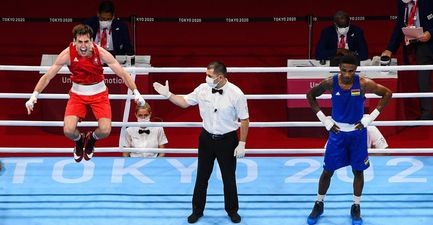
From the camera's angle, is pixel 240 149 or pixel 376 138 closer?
pixel 240 149

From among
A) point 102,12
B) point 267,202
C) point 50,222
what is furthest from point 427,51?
point 50,222

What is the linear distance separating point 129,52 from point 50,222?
3.26 meters

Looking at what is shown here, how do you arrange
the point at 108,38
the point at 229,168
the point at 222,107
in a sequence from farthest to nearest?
the point at 108,38 → the point at 229,168 → the point at 222,107

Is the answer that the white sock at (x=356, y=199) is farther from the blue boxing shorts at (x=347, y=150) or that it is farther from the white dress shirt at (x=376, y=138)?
the white dress shirt at (x=376, y=138)

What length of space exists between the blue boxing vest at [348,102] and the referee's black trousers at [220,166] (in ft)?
2.99

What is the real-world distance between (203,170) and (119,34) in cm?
331

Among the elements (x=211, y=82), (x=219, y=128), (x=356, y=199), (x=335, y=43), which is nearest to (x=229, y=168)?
(x=219, y=128)

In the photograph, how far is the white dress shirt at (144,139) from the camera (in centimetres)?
823

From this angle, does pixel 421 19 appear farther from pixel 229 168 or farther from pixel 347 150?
pixel 229 168

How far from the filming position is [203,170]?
668 cm

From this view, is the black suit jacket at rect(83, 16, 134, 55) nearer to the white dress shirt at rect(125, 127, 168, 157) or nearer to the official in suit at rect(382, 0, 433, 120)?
the white dress shirt at rect(125, 127, 168, 157)

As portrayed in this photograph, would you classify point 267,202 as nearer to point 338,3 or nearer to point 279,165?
point 279,165

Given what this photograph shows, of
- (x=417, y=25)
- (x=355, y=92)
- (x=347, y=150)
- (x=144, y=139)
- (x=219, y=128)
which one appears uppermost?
(x=417, y=25)

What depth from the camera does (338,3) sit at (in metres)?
12.6
